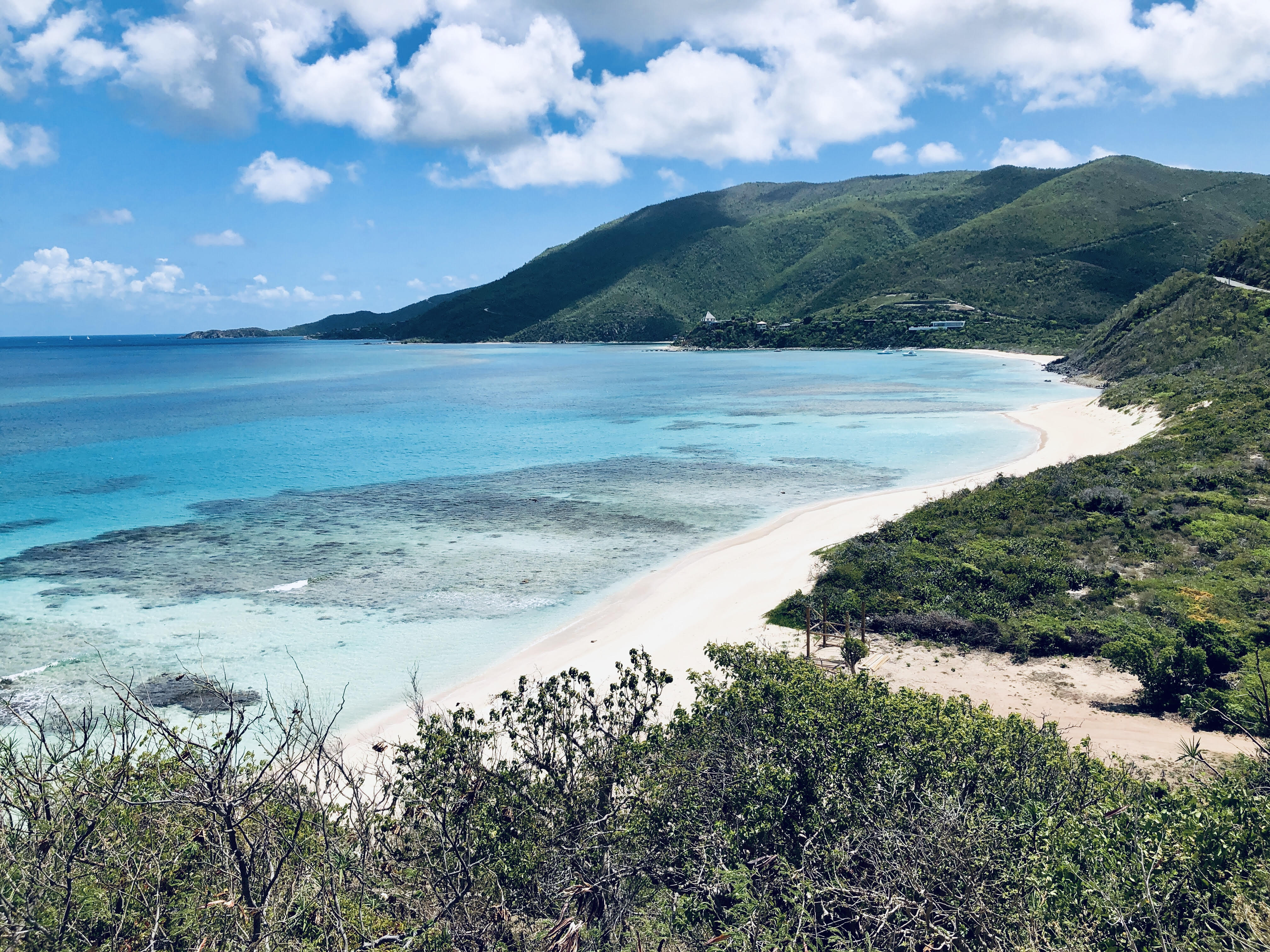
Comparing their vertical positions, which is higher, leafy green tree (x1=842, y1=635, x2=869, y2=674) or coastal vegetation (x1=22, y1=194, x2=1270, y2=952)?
coastal vegetation (x1=22, y1=194, x2=1270, y2=952)

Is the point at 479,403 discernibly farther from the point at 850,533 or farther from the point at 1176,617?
the point at 1176,617

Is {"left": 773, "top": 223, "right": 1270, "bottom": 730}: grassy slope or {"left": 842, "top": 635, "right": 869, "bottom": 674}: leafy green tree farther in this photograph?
{"left": 842, "top": 635, "right": 869, "bottom": 674}: leafy green tree

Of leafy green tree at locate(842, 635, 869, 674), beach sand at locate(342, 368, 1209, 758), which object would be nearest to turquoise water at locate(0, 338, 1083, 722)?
beach sand at locate(342, 368, 1209, 758)

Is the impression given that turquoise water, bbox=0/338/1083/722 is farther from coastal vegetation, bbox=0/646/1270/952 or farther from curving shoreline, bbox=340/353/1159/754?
coastal vegetation, bbox=0/646/1270/952

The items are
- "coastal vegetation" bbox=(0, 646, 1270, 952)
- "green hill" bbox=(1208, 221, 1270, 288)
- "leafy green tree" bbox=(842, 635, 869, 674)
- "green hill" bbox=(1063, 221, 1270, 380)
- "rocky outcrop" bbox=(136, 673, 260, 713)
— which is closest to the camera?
"coastal vegetation" bbox=(0, 646, 1270, 952)

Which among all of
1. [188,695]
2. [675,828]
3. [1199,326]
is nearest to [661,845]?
[675,828]

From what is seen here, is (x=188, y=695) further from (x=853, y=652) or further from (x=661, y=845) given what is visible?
(x=853, y=652)
